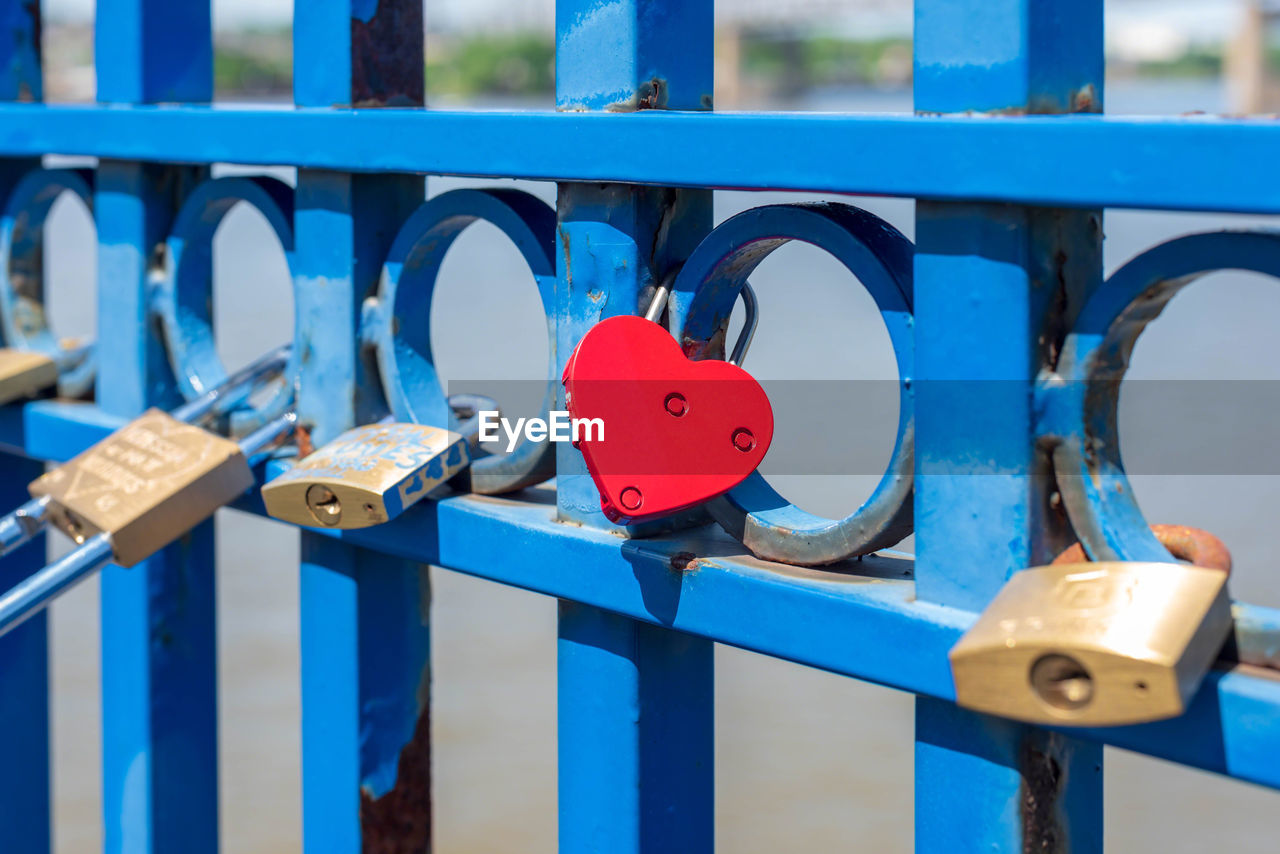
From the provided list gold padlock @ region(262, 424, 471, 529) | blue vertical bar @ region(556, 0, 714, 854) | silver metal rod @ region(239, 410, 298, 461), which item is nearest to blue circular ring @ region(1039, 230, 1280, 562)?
blue vertical bar @ region(556, 0, 714, 854)

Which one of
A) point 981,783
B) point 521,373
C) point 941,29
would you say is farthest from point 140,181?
point 521,373

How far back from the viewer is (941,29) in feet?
2.77

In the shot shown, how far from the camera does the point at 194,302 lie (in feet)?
4.93

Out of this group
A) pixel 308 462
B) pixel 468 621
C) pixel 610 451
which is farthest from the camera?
pixel 468 621

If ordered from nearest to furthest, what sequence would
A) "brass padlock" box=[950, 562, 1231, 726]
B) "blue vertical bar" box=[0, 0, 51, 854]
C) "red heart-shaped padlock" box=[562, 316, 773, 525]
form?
"brass padlock" box=[950, 562, 1231, 726] < "red heart-shaped padlock" box=[562, 316, 773, 525] < "blue vertical bar" box=[0, 0, 51, 854]

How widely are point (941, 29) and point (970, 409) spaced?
0.74ft

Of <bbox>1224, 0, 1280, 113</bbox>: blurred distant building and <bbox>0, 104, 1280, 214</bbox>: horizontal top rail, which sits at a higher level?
<bbox>1224, 0, 1280, 113</bbox>: blurred distant building

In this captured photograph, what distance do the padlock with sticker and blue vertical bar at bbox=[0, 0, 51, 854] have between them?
3.68 feet

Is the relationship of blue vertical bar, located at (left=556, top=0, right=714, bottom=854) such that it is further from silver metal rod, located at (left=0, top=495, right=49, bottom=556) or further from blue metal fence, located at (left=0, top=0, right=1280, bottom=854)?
silver metal rod, located at (left=0, top=495, right=49, bottom=556)

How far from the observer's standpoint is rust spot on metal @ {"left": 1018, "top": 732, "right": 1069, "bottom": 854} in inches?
33.8

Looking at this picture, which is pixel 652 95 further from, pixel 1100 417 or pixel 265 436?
pixel 265 436

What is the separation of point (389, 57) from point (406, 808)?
0.69 metres

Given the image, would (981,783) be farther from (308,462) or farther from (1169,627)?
(308,462)

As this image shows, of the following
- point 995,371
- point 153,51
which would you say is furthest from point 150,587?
point 995,371
